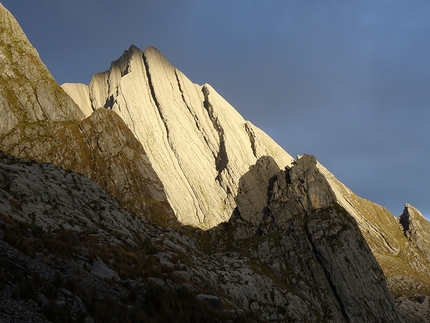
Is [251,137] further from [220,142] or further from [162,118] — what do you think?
[162,118]

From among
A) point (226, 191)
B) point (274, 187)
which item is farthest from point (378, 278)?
point (226, 191)

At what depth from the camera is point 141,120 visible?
110m

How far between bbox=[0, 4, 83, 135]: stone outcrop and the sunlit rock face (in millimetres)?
26205

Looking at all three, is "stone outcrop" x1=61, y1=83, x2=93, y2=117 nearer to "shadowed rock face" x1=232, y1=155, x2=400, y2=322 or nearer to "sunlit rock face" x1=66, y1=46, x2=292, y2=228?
"sunlit rock face" x1=66, y1=46, x2=292, y2=228

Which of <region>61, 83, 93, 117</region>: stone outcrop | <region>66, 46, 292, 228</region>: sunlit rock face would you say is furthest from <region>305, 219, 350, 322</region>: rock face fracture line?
<region>61, 83, 93, 117</region>: stone outcrop

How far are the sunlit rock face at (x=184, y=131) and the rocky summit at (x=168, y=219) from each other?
16.2 inches

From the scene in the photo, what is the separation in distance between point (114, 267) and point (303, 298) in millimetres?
56810

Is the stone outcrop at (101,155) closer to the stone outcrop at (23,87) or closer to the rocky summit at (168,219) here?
the rocky summit at (168,219)

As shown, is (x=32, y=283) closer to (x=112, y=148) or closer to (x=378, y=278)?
(x=112, y=148)

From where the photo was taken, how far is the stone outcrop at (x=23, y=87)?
75.2 m

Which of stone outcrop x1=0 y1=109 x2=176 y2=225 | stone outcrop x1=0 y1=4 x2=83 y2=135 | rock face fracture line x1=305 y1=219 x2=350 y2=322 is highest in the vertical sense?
stone outcrop x1=0 y1=4 x2=83 y2=135

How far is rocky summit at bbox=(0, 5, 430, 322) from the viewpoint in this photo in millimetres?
21359

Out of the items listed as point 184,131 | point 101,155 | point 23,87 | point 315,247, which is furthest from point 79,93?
point 315,247

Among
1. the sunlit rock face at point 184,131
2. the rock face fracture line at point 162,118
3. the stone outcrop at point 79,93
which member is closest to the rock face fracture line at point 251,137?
the sunlit rock face at point 184,131
